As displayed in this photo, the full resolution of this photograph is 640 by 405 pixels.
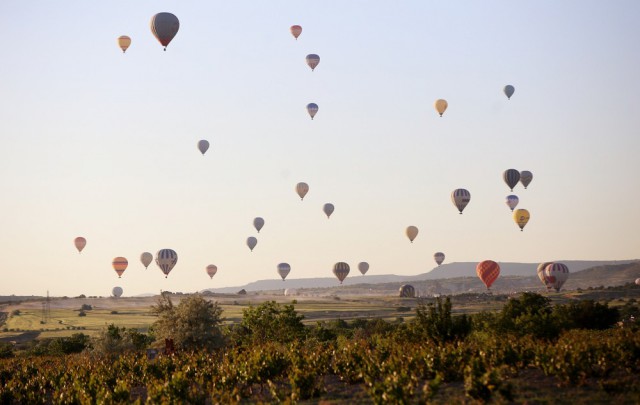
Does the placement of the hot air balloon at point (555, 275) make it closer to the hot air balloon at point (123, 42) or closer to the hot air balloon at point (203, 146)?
the hot air balloon at point (203, 146)

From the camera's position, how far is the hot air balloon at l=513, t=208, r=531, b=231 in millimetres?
153375

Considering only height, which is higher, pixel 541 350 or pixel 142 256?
pixel 142 256

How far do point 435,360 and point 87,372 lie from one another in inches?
880

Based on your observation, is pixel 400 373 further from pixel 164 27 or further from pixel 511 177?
pixel 511 177

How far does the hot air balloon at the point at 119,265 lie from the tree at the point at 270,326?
101020 millimetres

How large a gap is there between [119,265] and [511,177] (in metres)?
85.8

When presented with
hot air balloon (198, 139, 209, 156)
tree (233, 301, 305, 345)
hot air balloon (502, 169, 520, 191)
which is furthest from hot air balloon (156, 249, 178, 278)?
tree (233, 301, 305, 345)

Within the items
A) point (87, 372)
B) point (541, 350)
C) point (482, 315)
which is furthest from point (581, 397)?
point (482, 315)

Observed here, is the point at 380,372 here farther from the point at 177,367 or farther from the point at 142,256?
the point at 142,256

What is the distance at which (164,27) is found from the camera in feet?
338

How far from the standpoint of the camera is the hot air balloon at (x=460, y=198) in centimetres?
13825

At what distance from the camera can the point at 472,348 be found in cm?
4062

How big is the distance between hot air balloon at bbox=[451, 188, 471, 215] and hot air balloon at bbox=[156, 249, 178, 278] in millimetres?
53569

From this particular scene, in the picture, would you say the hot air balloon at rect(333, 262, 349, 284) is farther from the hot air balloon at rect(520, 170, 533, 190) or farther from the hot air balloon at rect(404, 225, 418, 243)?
the hot air balloon at rect(520, 170, 533, 190)
